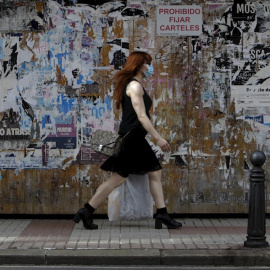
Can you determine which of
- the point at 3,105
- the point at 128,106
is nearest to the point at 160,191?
the point at 128,106

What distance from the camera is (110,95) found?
9352 mm

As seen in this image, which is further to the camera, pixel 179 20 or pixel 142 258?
pixel 179 20

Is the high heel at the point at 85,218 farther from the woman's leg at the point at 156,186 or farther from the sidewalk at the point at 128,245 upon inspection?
the woman's leg at the point at 156,186

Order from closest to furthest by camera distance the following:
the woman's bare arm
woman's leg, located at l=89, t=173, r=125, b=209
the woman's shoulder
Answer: the woman's bare arm → the woman's shoulder → woman's leg, located at l=89, t=173, r=125, b=209

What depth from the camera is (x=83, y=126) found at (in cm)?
935

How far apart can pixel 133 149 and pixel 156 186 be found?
0.50m

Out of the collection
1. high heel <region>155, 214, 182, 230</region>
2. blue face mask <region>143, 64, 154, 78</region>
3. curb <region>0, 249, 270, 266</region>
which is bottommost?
curb <region>0, 249, 270, 266</region>

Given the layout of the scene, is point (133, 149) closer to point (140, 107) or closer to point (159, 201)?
point (140, 107)

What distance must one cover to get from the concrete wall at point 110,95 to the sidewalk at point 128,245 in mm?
536

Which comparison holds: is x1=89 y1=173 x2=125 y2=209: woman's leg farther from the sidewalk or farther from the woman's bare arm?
the woman's bare arm

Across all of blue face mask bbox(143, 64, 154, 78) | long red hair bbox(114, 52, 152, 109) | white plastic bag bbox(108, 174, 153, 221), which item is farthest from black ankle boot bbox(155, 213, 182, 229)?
blue face mask bbox(143, 64, 154, 78)

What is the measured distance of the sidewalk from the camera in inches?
284

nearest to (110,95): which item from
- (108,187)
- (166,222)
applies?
(108,187)

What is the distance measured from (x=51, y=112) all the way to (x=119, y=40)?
3.95 ft
